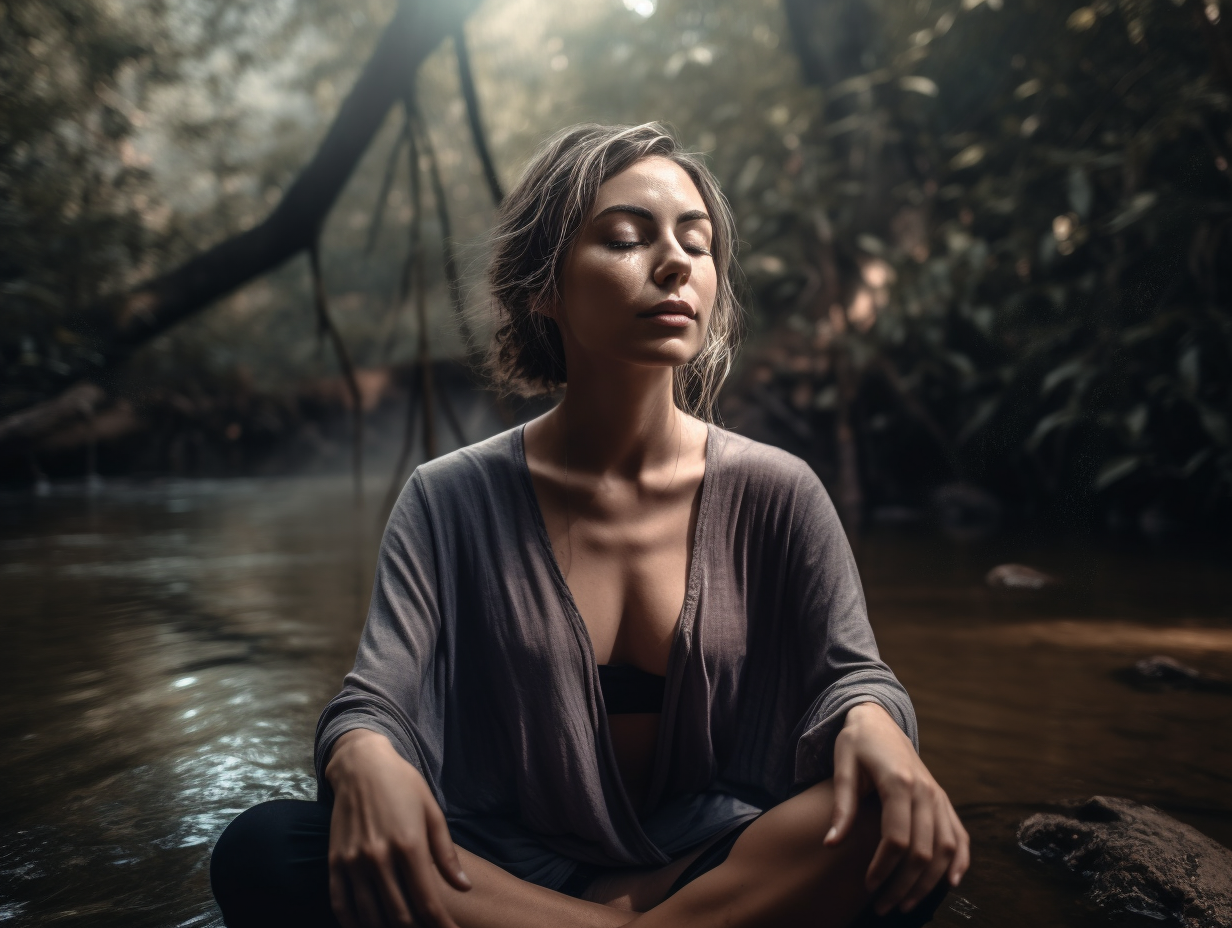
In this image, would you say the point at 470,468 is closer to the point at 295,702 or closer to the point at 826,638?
the point at 826,638

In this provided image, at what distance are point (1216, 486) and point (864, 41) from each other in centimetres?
479

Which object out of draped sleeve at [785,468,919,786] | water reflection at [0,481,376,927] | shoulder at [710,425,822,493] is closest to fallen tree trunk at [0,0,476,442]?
water reflection at [0,481,376,927]

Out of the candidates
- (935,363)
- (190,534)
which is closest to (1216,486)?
(935,363)

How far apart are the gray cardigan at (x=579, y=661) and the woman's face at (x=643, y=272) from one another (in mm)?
222

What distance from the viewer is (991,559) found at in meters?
4.71

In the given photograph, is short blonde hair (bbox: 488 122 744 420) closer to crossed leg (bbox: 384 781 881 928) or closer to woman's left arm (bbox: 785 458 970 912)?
woman's left arm (bbox: 785 458 970 912)


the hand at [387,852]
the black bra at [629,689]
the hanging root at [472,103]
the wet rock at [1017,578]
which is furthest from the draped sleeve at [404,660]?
the wet rock at [1017,578]

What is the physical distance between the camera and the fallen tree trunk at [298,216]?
3850 millimetres

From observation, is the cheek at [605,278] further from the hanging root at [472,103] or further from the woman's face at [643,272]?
the hanging root at [472,103]

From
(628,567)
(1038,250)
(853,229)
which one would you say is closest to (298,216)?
(628,567)

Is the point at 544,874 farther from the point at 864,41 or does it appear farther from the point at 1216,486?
the point at 864,41

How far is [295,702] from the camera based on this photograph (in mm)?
2537

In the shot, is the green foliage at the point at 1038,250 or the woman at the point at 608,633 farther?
the green foliage at the point at 1038,250

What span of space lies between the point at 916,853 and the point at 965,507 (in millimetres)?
5871
